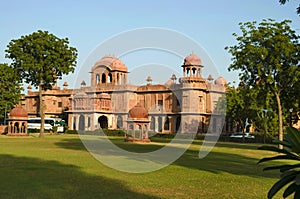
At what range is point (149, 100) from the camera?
6900cm

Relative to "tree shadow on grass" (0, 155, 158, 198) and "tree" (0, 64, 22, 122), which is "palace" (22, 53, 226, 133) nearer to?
"tree" (0, 64, 22, 122)

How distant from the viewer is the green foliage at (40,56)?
40969 mm

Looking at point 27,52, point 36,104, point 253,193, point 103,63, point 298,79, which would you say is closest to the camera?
point 253,193

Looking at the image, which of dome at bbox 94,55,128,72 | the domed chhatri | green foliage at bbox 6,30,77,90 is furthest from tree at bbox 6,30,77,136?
dome at bbox 94,55,128,72

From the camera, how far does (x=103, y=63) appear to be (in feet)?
236

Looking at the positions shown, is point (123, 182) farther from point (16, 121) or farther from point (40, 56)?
point (16, 121)

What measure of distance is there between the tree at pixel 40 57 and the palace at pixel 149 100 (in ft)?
69.7

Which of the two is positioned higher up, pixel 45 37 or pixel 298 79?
pixel 45 37

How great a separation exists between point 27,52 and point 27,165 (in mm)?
28378

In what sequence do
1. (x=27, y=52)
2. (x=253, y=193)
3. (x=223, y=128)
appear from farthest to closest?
(x=223, y=128), (x=27, y=52), (x=253, y=193)

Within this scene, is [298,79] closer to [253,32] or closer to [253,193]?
[253,32]

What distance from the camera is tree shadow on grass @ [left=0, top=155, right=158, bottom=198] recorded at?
9.48 metres

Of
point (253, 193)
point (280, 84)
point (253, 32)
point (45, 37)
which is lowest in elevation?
point (253, 193)

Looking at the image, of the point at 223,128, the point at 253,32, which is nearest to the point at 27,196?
the point at 253,32
